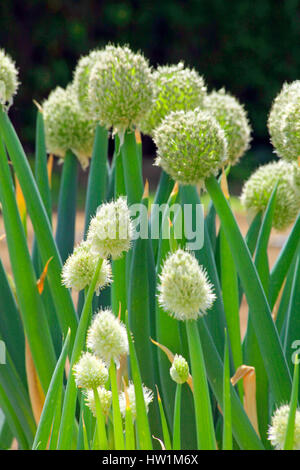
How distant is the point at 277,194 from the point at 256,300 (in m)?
→ 0.36

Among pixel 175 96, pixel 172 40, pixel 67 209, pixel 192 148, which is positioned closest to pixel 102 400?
pixel 192 148

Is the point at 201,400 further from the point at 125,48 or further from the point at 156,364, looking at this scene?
the point at 125,48

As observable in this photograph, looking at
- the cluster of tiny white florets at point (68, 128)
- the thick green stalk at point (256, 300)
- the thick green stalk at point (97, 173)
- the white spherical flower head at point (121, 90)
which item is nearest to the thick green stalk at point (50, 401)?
the thick green stalk at point (256, 300)

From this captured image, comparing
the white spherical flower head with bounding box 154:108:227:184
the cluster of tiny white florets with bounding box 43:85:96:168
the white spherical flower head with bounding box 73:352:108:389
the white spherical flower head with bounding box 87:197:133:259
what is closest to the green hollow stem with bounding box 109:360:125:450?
the white spherical flower head with bounding box 73:352:108:389

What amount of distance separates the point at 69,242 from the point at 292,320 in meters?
0.51

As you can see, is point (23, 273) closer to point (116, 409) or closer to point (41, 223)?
point (41, 223)

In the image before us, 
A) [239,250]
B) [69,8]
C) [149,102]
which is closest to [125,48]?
[149,102]

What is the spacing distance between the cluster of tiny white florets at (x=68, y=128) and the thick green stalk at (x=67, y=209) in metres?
0.02

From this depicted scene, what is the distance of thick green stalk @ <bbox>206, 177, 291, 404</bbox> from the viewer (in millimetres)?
743

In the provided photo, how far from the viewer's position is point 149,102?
910 mm

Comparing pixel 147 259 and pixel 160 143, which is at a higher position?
pixel 160 143

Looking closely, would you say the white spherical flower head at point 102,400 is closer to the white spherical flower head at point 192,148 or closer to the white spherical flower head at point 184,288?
the white spherical flower head at point 184,288

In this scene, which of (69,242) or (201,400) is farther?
(69,242)

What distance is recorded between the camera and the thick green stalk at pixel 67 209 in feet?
4.05
